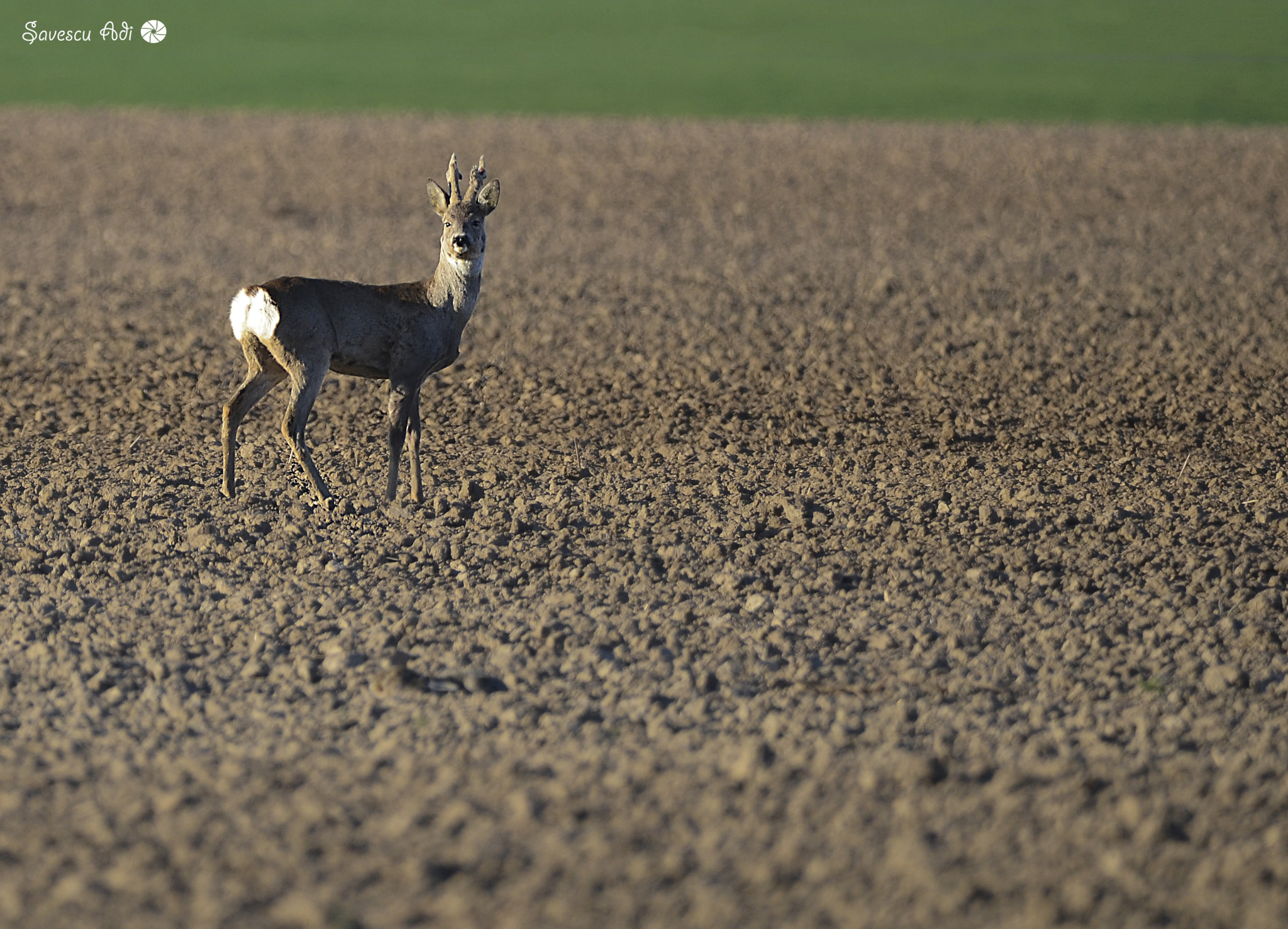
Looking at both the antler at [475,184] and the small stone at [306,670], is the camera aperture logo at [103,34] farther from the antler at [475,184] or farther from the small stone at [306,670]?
the small stone at [306,670]

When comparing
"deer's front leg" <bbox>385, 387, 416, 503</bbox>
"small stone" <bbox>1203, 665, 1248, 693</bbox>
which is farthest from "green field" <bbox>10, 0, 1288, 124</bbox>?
"small stone" <bbox>1203, 665, 1248, 693</bbox>

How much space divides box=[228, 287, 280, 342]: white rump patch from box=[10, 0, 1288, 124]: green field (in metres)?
22.4

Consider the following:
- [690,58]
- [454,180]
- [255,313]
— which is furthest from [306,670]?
[690,58]

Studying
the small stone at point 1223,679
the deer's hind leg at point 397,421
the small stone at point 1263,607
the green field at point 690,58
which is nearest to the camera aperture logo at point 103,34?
the green field at point 690,58

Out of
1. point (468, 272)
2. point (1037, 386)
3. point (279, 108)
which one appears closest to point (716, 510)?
point (468, 272)

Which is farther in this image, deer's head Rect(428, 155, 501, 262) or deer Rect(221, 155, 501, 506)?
deer's head Rect(428, 155, 501, 262)

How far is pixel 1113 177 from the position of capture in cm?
2206

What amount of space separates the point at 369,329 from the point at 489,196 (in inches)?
36.5

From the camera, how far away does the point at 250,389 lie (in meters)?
8.20

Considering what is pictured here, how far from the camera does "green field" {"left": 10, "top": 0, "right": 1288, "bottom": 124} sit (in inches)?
1212

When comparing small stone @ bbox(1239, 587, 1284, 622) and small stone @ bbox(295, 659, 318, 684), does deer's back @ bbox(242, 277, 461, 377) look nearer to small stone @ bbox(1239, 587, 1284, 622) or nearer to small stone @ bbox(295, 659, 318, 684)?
small stone @ bbox(295, 659, 318, 684)

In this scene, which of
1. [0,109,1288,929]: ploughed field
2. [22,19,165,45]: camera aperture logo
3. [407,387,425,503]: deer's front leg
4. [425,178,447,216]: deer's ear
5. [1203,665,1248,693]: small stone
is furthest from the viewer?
[22,19,165,45]: camera aperture logo

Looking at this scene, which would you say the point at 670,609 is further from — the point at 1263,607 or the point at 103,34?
the point at 103,34

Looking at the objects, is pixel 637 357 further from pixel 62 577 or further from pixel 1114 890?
pixel 1114 890
